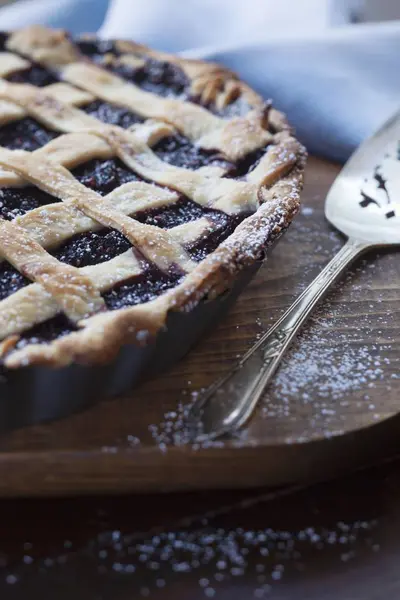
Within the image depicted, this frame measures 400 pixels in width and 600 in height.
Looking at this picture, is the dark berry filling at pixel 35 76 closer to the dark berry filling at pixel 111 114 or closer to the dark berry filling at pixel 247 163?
the dark berry filling at pixel 111 114

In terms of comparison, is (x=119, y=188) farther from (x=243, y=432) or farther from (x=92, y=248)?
(x=243, y=432)

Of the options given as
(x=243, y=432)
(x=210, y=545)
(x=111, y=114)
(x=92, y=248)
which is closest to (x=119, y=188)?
(x=92, y=248)

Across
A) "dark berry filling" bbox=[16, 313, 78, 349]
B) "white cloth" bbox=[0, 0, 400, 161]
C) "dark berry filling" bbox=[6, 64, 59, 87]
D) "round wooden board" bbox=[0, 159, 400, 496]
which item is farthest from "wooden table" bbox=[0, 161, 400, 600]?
"dark berry filling" bbox=[6, 64, 59, 87]

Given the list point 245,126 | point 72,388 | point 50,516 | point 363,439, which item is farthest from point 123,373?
point 245,126

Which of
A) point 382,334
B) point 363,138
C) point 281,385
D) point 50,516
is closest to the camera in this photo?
point 50,516

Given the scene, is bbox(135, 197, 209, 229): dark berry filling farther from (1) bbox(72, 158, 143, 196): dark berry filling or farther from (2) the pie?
(1) bbox(72, 158, 143, 196): dark berry filling

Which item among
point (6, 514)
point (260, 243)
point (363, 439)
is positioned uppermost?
point (260, 243)

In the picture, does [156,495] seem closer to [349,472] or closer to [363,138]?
[349,472]
